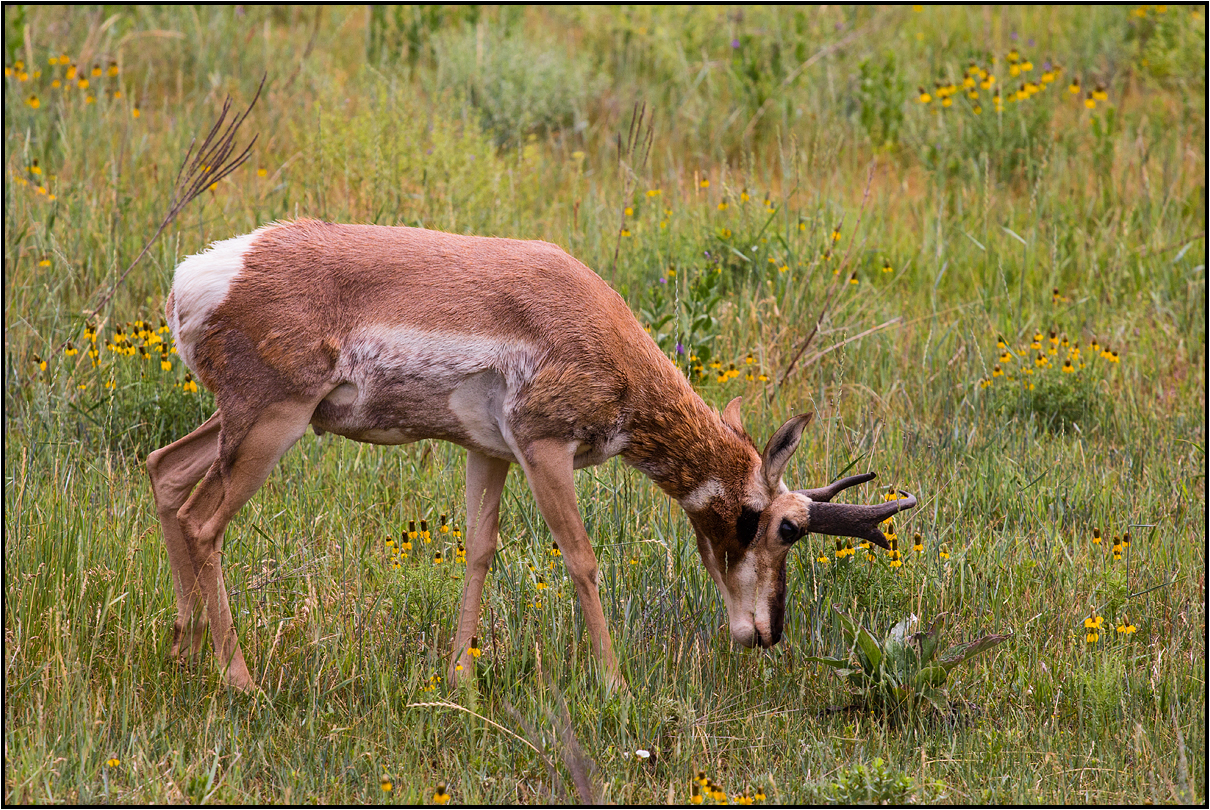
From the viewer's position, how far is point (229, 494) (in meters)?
4.25

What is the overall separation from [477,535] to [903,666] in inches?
69.0

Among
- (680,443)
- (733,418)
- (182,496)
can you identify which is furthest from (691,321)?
(182,496)

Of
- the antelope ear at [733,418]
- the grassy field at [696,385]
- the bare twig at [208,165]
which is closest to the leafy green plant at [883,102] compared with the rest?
the grassy field at [696,385]

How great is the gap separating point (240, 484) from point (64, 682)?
36.7 inches

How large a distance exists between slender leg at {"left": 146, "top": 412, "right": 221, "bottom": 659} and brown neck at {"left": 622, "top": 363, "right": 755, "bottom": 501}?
63.1 inches

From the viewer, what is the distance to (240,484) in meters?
4.23

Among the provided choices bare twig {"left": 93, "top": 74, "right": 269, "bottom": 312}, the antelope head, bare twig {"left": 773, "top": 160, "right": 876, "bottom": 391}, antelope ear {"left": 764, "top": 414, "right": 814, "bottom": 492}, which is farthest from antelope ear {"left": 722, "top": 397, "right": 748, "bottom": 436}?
bare twig {"left": 93, "top": 74, "right": 269, "bottom": 312}

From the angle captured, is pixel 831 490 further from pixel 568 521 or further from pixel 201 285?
pixel 201 285

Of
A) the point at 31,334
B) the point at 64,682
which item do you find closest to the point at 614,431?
the point at 64,682

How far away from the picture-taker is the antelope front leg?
4.36 meters

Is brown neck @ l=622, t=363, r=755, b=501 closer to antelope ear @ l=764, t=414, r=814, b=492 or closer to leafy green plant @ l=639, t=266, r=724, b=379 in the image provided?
A: antelope ear @ l=764, t=414, r=814, b=492

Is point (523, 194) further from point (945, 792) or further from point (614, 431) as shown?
point (945, 792)

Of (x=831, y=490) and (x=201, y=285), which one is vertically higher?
(x=201, y=285)

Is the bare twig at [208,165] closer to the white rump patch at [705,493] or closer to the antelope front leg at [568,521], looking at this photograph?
the antelope front leg at [568,521]
